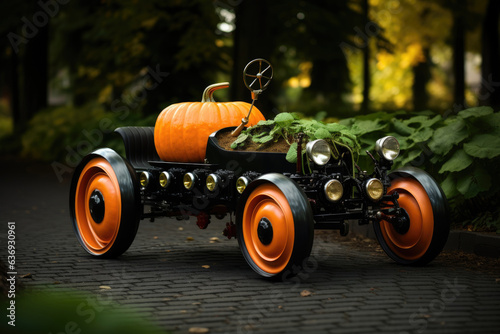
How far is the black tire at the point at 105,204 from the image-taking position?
22.2 ft

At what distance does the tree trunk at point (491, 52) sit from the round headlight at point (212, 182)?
481 inches

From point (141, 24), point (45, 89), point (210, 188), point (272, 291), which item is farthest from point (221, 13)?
point (272, 291)

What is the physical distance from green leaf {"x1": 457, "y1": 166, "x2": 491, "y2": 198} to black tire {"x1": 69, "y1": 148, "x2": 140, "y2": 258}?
3460 millimetres

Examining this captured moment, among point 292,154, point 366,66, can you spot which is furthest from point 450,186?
point 366,66

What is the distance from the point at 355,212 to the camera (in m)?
6.16

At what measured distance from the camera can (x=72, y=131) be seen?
68.6 ft

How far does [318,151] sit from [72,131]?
16207mm

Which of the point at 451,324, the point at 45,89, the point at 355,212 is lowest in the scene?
the point at 451,324

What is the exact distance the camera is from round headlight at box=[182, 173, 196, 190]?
261 inches

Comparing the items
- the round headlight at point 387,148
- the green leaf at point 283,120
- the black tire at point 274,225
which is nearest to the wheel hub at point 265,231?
the black tire at point 274,225

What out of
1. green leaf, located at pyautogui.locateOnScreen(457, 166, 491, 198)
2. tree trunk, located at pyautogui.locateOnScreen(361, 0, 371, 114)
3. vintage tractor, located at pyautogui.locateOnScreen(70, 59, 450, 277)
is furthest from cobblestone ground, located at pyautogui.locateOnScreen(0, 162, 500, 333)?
tree trunk, located at pyautogui.locateOnScreen(361, 0, 371, 114)

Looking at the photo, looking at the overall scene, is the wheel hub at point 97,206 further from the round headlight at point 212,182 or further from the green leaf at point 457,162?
the green leaf at point 457,162

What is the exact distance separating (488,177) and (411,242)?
1464mm

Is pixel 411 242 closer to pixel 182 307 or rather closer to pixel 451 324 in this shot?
pixel 451 324
